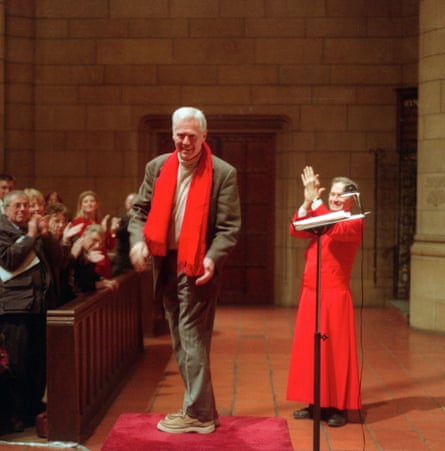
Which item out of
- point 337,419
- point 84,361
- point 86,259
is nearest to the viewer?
point 84,361

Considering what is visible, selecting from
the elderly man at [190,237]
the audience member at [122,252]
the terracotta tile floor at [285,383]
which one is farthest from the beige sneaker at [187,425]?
the audience member at [122,252]

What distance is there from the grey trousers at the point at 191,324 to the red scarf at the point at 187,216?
4.6 inches

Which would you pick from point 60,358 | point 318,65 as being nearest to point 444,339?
point 318,65

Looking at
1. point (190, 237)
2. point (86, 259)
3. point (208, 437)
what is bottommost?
point (208, 437)

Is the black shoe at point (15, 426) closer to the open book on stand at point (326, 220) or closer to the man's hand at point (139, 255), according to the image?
the man's hand at point (139, 255)

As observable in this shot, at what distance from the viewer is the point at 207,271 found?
12.2 ft

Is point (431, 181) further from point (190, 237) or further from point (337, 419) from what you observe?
point (190, 237)

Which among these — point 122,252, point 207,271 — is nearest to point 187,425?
point 207,271

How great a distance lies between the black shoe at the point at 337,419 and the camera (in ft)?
16.2

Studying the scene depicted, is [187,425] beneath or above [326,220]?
beneath

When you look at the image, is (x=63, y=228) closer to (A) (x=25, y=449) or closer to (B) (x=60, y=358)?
(B) (x=60, y=358)

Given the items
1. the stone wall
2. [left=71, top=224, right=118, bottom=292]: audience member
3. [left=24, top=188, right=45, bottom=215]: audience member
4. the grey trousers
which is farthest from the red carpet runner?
the stone wall

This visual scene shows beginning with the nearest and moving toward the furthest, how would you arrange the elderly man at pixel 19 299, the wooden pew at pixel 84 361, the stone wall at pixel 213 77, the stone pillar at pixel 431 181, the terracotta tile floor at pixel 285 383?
the wooden pew at pixel 84 361 < the elderly man at pixel 19 299 < the terracotta tile floor at pixel 285 383 < the stone pillar at pixel 431 181 < the stone wall at pixel 213 77

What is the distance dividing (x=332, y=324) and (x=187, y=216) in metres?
1.60
